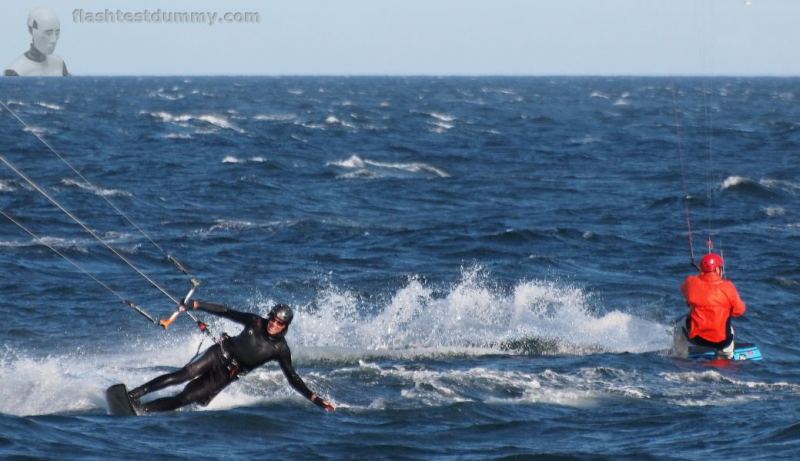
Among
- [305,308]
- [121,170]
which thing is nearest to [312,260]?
[305,308]

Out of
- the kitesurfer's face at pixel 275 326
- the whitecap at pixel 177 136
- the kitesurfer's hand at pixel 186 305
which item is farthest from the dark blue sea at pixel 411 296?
the whitecap at pixel 177 136

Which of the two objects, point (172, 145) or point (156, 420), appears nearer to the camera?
point (156, 420)

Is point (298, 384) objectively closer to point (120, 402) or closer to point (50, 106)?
point (120, 402)

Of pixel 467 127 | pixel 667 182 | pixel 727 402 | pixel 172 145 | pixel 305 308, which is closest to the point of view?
pixel 727 402

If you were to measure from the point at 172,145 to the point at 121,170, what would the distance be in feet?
40.7

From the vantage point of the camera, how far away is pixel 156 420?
13805mm

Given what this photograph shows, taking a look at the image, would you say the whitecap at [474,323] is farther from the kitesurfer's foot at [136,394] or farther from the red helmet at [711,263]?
the kitesurfer's foot at [136,394]

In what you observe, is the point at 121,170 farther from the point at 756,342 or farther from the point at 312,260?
the point at 756,342

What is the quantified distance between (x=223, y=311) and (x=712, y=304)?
685 centimetres

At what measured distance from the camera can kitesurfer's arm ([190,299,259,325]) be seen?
43.9 ft

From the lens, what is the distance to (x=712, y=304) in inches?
686

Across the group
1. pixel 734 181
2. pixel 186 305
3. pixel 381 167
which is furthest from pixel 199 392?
pixel 381 167

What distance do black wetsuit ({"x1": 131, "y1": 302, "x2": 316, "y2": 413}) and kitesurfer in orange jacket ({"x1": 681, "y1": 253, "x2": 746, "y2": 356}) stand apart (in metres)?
5.98

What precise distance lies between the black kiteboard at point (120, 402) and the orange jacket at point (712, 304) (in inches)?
295
